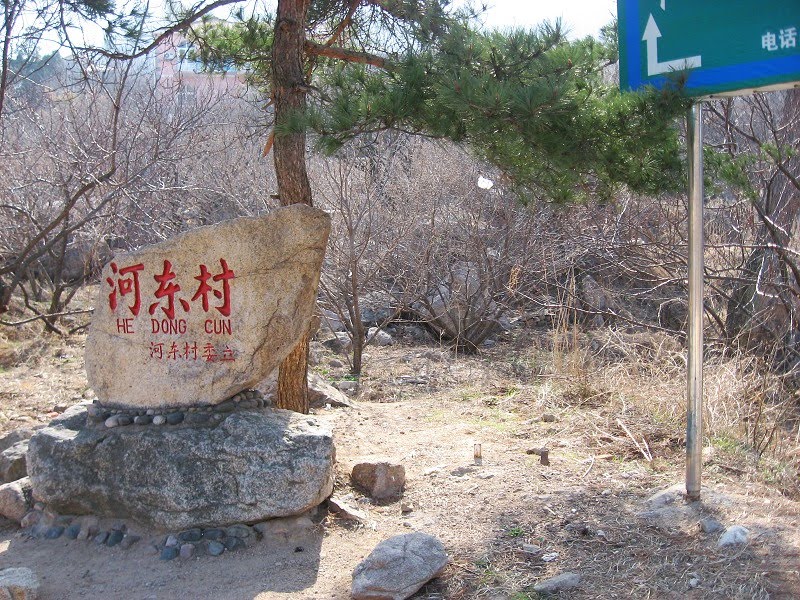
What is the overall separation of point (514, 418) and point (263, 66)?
2954mm

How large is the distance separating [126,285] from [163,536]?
125 cm

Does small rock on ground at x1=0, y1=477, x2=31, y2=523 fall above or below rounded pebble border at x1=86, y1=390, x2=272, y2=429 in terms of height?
below

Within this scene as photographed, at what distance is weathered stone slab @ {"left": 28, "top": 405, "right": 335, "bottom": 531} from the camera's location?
374 cm

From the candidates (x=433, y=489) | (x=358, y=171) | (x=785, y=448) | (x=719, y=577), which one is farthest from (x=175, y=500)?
(x=358, y=171)

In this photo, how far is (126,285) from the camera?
4.03 m

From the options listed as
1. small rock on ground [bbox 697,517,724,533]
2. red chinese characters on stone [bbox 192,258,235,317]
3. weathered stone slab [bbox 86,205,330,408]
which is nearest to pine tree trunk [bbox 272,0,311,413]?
weathered stone slab [bbox 86,205,330,408]

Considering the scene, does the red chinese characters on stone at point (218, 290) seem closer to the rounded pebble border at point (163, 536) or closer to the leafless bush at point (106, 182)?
the rounded pebble border at point (163, 536)

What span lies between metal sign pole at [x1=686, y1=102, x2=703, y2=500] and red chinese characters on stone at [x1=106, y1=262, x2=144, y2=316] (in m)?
2.62

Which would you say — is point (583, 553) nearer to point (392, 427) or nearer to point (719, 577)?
point (719, 577)

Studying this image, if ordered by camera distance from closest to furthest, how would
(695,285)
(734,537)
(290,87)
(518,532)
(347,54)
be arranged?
(734,537)
(695,285)
(518,532)
(290,87)
(347,54)

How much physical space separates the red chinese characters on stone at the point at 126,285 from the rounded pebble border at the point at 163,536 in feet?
3.50

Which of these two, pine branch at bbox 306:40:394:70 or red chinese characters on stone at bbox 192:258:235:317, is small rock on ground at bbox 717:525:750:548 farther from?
pine branch at bbox 306:40:394:70

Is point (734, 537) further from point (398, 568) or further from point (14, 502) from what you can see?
point (14, 502)

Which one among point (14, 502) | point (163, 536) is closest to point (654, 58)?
point (163, 536)
